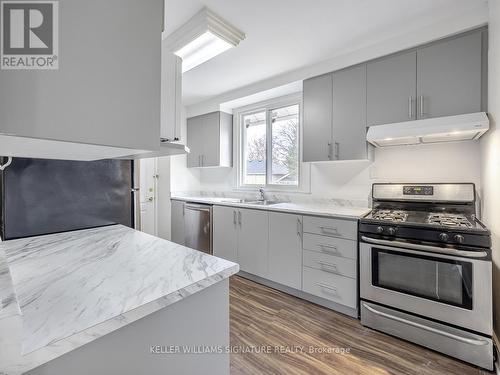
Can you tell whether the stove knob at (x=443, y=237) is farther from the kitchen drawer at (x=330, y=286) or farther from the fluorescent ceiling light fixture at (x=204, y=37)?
the fluorescent ceiling light fixture at (x=204, y=37)

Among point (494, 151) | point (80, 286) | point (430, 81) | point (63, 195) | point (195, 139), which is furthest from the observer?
point (195, 139)

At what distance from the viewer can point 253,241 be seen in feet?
8.86

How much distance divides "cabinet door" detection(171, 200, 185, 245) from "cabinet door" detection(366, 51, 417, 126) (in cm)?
276

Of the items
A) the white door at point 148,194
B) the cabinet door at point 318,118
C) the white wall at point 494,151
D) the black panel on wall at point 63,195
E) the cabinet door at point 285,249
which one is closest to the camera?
the black panel on wall at point 63,195

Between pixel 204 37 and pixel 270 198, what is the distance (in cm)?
206

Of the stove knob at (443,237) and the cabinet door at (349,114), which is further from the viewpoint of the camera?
the cabinet door at (349,114)

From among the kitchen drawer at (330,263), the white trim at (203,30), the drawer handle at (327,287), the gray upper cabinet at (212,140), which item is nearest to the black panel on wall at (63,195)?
the white trim at (203,30)

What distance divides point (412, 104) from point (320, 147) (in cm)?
86

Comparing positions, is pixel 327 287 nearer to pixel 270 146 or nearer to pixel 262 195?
pixel 262 195

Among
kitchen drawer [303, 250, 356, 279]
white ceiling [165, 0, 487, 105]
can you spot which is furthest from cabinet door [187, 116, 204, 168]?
kitchen drawer [303, 250, 356, 279]

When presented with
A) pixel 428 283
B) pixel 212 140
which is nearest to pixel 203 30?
pixel 212 140

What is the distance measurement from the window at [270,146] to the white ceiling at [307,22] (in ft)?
2.62

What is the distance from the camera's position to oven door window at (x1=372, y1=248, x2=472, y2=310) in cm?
154

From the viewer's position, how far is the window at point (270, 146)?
3193 mm
